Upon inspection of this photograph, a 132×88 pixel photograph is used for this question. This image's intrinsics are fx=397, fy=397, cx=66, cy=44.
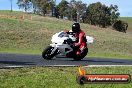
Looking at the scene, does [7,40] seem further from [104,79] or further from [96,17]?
[96,17]

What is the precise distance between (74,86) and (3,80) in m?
1.75

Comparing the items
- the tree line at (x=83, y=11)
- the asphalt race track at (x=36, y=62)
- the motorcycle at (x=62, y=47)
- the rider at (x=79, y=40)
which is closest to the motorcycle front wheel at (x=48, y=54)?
the motorcycle at (x=62, y=47)

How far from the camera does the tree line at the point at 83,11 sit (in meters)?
157

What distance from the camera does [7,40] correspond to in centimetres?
5144

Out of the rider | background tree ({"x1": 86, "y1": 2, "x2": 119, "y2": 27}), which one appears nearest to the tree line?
background tree ({"x1": 86, "y1": 2, "x2": 119, "y2": 27})

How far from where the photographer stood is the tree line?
157250mm

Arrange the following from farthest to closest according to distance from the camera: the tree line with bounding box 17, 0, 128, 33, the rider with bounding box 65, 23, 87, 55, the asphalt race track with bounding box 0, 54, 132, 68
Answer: the tree line with bounding box 17, 0, 128, 33 → the rider with bounding box 65, 23, 87, 55 → the asphalt race track with bounding box 0, 54, 132, 68

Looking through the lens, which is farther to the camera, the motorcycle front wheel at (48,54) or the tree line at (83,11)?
the tree line at (83,11)

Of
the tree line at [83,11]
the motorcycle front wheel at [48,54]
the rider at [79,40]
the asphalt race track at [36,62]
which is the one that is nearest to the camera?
the asphalt race track at [36,62]

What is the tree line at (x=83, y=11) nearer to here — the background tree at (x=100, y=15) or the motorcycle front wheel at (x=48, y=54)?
the background tree at (x=100, y=15)

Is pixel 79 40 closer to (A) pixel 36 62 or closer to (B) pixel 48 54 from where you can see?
(B) pixel 48 54

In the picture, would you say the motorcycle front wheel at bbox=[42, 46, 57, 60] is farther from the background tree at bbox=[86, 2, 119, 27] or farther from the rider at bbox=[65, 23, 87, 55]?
the background tree at bbox=[86, 2, 119, 27]

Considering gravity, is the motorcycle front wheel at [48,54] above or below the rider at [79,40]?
below

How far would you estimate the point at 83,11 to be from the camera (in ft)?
559
